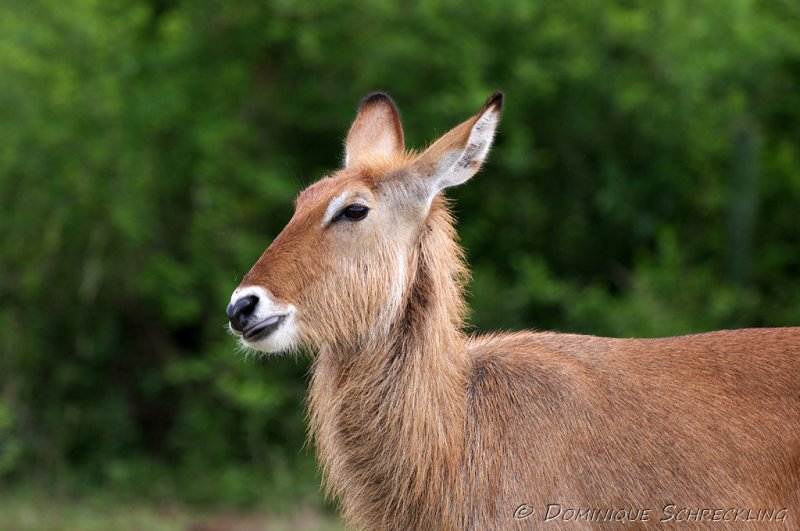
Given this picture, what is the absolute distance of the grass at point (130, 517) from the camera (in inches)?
367

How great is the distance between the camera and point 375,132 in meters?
5.90

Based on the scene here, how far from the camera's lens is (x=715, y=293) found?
40.2 feet

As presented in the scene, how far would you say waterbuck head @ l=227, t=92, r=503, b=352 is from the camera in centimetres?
470

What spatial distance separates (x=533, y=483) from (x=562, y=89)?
343 inches

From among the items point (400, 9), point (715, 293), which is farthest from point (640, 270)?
point (400, 9)

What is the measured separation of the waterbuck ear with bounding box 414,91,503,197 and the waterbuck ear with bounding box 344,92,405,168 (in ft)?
2.24

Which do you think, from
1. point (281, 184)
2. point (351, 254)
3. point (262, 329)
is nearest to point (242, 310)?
point (262, 329)

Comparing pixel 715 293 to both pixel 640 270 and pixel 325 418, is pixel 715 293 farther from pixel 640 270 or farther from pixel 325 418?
pixel 325 418

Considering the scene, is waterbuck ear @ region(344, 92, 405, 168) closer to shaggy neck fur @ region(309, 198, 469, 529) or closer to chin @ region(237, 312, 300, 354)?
shaggy neck fur @ region(309, 198, 469, 529)

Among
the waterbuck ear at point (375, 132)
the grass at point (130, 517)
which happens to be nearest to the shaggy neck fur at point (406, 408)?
the waterbuck ear at point (375, 132)

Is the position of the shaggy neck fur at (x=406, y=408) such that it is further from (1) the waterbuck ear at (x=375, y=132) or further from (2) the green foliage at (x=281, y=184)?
(2) the green foliage at (x=281, y=184)

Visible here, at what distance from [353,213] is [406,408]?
0.89 m

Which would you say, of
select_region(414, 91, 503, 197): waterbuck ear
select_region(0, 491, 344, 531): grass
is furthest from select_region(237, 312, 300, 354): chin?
select_region(0, 491, 344, 531): grass

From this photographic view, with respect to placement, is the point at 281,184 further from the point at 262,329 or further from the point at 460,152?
the point at 262,329
